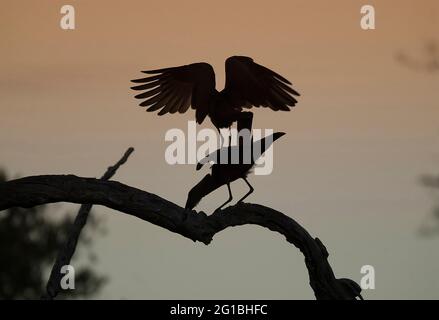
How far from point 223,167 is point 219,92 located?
1253mm

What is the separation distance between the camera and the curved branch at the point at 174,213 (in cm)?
874

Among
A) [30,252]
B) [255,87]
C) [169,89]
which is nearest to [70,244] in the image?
[169,89]

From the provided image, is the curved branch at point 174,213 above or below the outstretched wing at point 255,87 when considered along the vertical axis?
below

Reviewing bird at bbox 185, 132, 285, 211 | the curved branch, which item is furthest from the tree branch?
the curved branch

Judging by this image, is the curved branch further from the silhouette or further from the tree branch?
the silhouette

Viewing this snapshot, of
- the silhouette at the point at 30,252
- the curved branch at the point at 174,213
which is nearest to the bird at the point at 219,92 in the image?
the curved branch at the point at 174,213

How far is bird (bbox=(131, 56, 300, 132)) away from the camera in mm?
10219

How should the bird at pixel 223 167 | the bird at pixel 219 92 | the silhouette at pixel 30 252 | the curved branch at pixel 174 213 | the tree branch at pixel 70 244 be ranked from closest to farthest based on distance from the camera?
the curved branch at pixel 174 213 < the bird at pixel 223 167 < the bird at pixel 219 92 < the tree branch at pixel 70 244 < the silhouette at pixel 30 252

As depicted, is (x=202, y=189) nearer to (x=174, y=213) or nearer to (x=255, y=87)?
Answer: (x=174, y=213)

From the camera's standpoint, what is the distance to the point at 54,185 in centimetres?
877

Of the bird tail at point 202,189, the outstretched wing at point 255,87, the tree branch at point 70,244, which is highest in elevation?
the outstretched wing at point 255,87

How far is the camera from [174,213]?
9.12 m

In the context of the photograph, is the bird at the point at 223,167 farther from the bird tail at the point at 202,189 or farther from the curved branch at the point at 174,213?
the curved branch at the point at 174,213

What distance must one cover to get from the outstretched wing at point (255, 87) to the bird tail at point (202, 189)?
3.64 ft
